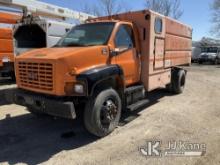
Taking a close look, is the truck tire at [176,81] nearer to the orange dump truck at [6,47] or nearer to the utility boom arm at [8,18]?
the orange dump truck at [6,47]

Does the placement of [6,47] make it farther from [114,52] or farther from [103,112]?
[103,112]

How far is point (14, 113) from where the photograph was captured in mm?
7465

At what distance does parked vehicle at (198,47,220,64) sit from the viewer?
32312 mm

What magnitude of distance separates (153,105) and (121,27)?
3.03 meters

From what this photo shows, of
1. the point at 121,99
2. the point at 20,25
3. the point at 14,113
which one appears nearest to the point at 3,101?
the point at 14,113

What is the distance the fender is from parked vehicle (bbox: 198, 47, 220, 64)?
29427mm

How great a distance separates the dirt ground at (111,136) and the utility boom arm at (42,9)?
351 cm

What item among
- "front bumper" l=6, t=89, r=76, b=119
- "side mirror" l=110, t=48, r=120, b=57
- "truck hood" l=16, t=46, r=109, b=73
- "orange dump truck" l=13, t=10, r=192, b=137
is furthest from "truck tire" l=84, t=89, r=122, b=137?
"side mirror" l=110, t=48, r=120, b=57

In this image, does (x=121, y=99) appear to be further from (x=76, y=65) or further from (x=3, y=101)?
(x=3, y=101)

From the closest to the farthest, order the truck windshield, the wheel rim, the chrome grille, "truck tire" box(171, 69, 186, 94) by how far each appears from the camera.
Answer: the chrome grille
the wheel rim
the truck windshield
"truck tire" box(171, 69, 186, 94)

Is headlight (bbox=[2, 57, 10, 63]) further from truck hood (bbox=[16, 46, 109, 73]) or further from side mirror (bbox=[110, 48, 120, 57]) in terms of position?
side mirror (bbox=[110, 48, 120, 57])

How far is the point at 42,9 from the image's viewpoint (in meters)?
10.4

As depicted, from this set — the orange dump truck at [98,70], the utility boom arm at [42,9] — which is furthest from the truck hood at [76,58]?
the utility boom arm at [42,9]

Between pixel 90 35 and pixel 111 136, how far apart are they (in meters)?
2.34
